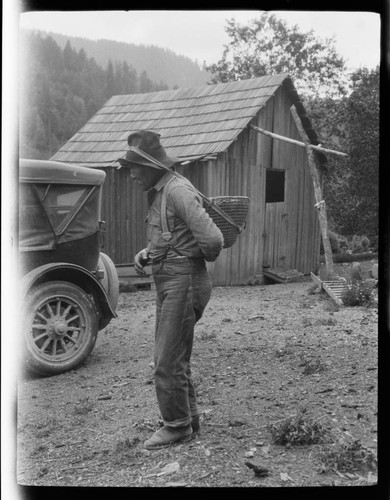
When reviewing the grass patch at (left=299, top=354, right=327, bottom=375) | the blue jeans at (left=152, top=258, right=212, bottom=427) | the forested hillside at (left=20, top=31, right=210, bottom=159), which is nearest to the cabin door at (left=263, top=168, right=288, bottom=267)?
the forested hillside at (left=20, top=31, right=210, bottom=159)

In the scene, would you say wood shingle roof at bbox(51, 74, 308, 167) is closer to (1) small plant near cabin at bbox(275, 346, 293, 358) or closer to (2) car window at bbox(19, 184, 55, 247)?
(2) car window at bbox(19, 184, 55, 247)

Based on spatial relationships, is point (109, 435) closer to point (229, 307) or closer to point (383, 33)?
point (229, 307)

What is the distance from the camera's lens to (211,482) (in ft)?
10.8

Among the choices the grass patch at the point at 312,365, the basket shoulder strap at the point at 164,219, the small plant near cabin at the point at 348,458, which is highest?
the basket shoulder strap at the point at 164,219

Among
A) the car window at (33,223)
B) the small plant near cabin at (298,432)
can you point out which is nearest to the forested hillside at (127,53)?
the car window at (33,223)

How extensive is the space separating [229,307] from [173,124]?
4.67m

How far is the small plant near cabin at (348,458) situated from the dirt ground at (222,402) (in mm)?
18

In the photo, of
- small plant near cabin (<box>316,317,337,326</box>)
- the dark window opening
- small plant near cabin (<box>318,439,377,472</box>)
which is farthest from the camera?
the dark window opening

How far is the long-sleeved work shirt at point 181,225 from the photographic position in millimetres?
3654

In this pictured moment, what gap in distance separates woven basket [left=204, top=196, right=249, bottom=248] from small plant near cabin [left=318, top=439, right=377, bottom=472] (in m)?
1.33

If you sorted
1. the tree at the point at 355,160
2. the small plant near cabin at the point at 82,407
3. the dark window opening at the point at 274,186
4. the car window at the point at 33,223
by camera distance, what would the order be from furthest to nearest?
the dark window opening at the point at 274,186, the car window at the point at 33,223, the small plant near cabin at the point at 82,407, the tree at the point at 355,160

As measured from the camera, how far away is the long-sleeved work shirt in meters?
3.65

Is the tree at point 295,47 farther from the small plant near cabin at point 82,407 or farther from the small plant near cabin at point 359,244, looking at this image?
the small plant near cabin at point 82,407

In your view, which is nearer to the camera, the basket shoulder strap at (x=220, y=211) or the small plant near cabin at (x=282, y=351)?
the basket shoulder strap at (x=220, y=211)
